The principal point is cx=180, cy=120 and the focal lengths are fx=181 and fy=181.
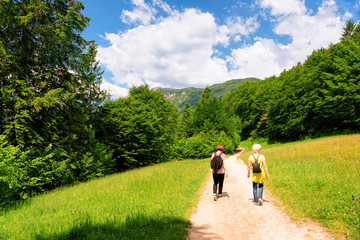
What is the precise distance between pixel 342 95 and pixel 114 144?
3434 cm

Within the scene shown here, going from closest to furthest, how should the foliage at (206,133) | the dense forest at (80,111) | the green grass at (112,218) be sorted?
1. the green grass at (112,218)
2. the dense forest at (80,111)
3. the foliage at (206,133)

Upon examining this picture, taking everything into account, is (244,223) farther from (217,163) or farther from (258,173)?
(217,163)

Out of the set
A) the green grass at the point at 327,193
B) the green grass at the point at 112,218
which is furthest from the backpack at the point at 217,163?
the green grass at the point at 327,193

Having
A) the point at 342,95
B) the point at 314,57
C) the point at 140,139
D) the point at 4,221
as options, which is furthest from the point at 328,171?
the point at 314,57

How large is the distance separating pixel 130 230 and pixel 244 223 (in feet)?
10.3

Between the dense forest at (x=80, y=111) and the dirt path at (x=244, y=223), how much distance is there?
315 inches

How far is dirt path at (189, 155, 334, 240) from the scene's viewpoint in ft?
14.6

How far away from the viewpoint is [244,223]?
516 cm

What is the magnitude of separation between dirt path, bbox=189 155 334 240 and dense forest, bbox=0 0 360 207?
800 cm

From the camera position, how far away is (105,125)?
2347 centimetres

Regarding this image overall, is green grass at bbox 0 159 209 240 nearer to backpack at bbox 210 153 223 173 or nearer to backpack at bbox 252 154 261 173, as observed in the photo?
backpack at bbox 210 153 223 173

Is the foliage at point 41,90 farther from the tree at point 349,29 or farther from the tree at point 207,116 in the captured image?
the tree at point 349,29

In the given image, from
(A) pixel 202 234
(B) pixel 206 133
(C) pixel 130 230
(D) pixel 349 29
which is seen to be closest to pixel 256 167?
(A) pixel 202 234

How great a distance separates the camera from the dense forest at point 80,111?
1021 cm
